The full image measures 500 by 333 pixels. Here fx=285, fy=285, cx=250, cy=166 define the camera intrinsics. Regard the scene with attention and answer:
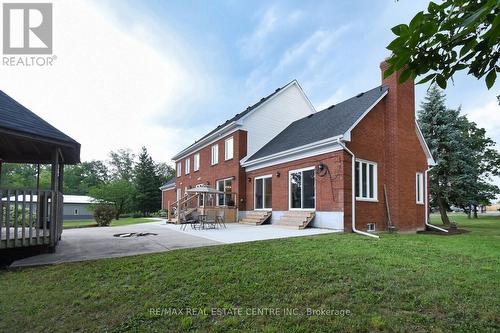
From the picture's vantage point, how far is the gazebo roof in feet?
20.2

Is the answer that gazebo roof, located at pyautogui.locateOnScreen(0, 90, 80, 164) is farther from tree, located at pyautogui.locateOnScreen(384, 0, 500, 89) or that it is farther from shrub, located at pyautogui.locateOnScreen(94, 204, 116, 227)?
shrub, located at pyautogui.locateOnScreen(94, 204, 116, 227)

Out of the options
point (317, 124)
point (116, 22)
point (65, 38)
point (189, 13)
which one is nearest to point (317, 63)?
point (317, 124)

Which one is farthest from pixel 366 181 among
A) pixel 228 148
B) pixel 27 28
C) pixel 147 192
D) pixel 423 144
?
pixel 147 192

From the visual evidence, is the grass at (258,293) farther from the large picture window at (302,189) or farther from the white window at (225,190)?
the white window at (225,190)

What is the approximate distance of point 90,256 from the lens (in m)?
6.64

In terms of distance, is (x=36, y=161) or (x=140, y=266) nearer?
(x=140, y=266)

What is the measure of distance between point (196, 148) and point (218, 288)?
2091 centimetres

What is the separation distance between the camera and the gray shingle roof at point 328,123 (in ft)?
41.6

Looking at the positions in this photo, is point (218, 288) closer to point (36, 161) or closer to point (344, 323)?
point (344, 323)

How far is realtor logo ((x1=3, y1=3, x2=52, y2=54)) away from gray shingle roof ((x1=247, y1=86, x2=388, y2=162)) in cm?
1057

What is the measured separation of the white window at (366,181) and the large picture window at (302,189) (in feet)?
6.23

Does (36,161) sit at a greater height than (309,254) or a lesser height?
greater

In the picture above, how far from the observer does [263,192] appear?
1634cm

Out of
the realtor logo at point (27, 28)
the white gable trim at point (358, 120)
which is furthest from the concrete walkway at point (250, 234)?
the realtor logo at point (27, 28)
